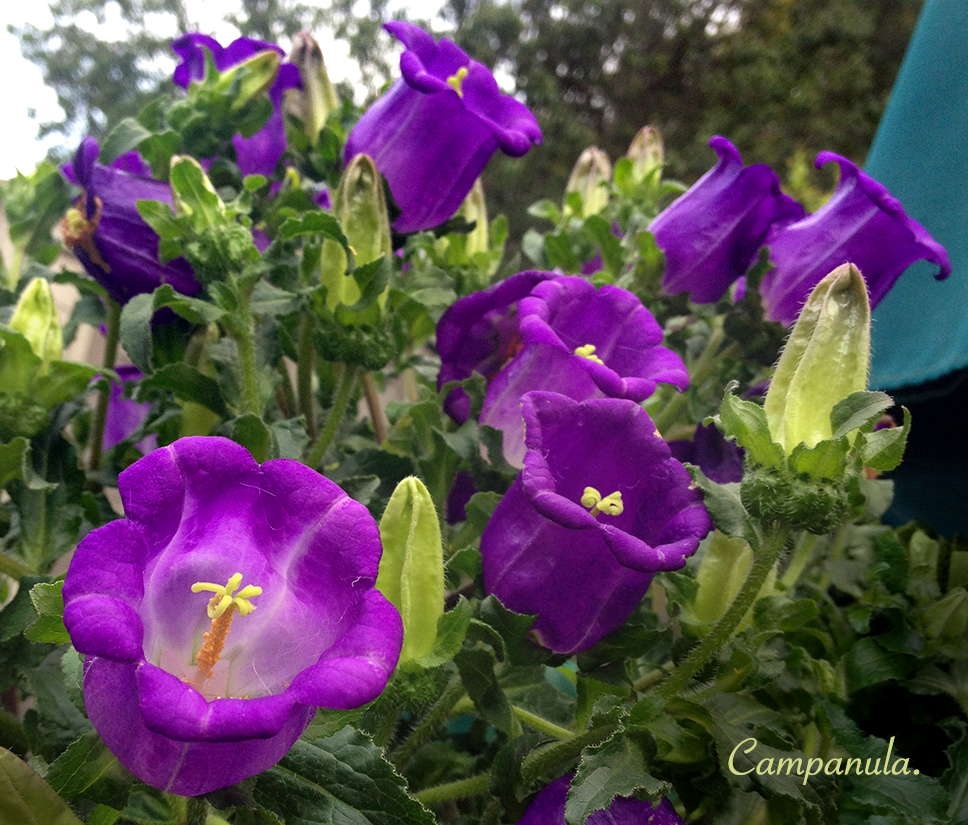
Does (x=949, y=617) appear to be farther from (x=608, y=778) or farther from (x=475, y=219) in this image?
(x=475, y=219)

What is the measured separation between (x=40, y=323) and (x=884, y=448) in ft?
2.02

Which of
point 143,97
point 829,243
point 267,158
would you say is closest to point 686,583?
point 829,243

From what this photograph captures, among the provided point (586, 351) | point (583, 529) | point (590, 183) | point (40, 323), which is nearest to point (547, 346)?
point (586, 351)

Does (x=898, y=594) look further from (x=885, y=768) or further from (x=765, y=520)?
(x=765, y=520)

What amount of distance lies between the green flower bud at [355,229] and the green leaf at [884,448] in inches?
14.5

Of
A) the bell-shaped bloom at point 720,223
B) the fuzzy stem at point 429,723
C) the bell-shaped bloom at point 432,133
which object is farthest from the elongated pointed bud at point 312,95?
the fuzzy stem at point 429,723

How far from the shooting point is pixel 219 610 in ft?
1.45

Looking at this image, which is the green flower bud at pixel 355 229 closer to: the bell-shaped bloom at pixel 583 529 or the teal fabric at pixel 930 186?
the bell-shaped bloom at pixel 583 529

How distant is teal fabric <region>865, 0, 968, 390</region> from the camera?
35.2 inches

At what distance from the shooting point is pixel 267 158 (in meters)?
0.87

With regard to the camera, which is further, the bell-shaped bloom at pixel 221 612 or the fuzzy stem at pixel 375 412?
the fuzzy stem at pixel 375 412

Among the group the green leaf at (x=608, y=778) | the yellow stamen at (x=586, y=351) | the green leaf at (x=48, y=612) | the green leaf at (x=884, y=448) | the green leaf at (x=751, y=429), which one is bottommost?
the green leaf at (x=608, y=778)

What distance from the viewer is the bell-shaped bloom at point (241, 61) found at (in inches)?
32.8

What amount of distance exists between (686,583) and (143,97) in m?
2.04
